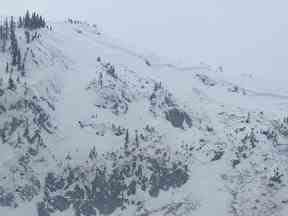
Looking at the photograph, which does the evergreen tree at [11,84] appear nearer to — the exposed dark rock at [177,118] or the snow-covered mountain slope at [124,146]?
the snow-covered mountain slope at [124,146]

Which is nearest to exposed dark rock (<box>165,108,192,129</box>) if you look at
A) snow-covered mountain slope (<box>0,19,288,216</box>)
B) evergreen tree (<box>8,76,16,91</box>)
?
snow-covered mountain slope (<box>0,19,288,216</box>)

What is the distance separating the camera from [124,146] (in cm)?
9812

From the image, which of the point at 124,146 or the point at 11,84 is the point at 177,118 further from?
the point at 11,84

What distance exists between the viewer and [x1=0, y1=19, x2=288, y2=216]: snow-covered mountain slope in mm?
90938

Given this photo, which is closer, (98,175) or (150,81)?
(98,175)

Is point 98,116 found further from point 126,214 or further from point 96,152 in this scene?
point 126,214

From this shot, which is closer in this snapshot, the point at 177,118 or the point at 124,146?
the point at 124,146

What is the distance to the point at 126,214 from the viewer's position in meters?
90.6

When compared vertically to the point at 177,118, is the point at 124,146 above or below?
below

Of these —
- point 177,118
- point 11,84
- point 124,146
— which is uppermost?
point 11,84

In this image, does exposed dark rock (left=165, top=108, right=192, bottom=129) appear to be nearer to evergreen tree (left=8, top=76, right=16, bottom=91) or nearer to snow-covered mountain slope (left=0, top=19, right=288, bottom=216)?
snow-covered mountain slope (left=0, top=19, right=288, bottom=216)

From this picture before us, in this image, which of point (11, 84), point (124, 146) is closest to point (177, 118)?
point (124, 146)

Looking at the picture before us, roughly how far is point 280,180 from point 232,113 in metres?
21.2

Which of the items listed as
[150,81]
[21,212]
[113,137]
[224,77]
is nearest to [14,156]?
[21,212]
